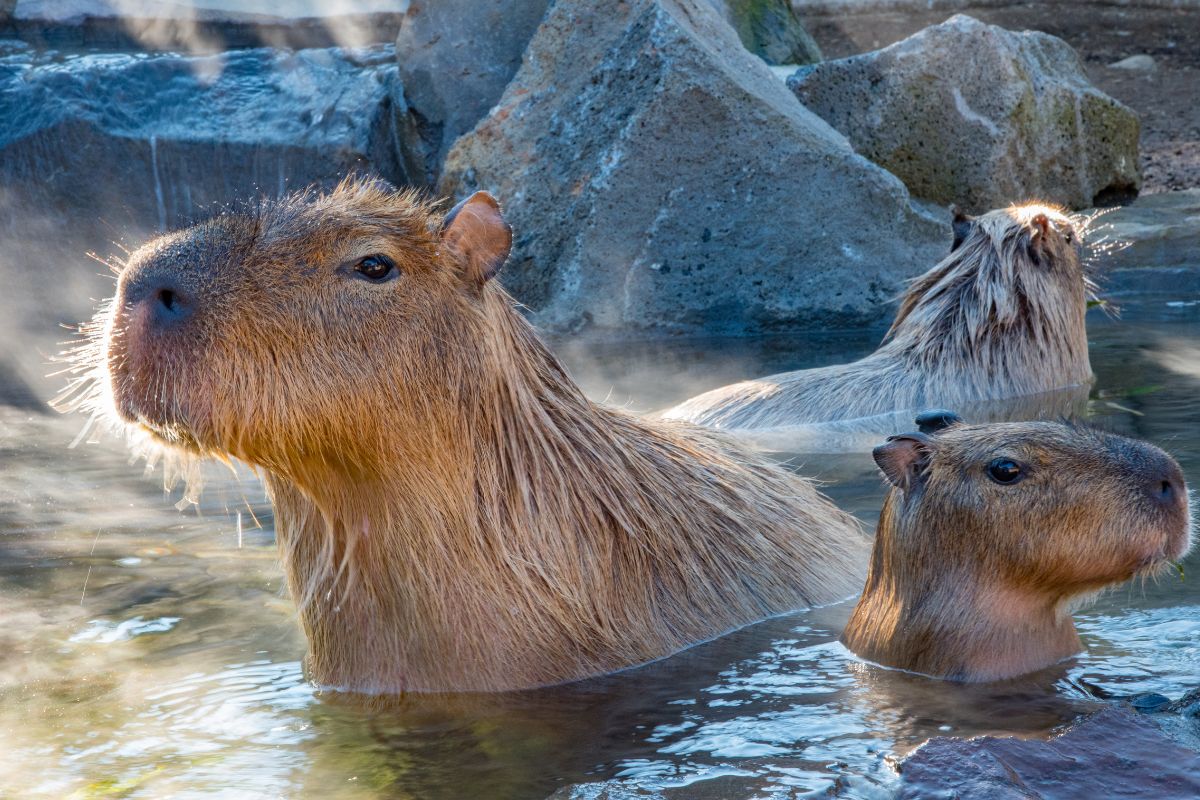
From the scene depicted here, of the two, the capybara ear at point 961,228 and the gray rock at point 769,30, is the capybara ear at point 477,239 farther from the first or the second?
the gray rock at point 769,30

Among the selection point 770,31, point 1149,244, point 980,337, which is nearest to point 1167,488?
point 980,337

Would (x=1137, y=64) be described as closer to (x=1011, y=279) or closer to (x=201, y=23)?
(x=201, y=23)

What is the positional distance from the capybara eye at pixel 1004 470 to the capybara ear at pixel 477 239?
3.70 ft

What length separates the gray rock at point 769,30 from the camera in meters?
11.7

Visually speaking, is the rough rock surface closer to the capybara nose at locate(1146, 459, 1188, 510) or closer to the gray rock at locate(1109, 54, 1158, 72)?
the capybara nose at locate(1146, 459, 1188, 510)

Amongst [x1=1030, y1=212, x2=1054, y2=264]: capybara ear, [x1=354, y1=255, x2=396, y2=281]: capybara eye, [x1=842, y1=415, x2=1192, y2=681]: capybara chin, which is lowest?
[x1=842, y1=415, x2=1192, y2=681]: capybara chin

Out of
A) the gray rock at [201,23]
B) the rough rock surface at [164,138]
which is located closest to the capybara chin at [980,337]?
the rough rock surface at [164,138]

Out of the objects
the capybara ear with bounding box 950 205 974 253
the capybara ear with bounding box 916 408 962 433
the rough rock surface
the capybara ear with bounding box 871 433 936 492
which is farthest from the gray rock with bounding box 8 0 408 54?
the capybara ear with bounding box 871 433 936 492

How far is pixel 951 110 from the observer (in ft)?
32.2

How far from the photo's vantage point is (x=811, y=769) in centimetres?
285

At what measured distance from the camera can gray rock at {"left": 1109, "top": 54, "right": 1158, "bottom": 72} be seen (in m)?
15.1

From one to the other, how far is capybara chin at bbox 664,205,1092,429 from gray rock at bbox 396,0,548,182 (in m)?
4.23

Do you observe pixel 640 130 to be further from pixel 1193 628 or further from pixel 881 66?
pixel 1193 628

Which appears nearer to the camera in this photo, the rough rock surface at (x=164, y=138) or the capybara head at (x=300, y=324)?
the capybara head at (x=300, y=324)
